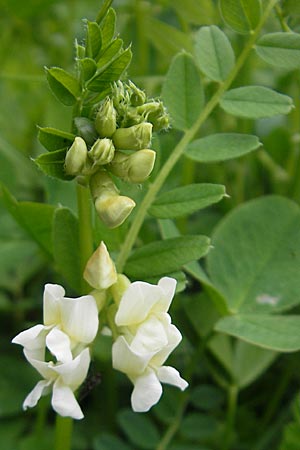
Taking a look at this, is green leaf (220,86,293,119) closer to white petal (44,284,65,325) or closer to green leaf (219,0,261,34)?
green leaf (219,0,261,34)

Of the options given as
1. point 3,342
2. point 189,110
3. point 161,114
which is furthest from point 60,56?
point 161,114

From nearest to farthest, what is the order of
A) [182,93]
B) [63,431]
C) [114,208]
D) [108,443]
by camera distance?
[114,208] < [63,431] < [182,93] < [108,443]

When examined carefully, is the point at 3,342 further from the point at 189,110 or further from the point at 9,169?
the point at 189,110

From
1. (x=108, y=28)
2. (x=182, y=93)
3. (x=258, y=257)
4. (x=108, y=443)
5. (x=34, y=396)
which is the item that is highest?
(x=108, y=28)

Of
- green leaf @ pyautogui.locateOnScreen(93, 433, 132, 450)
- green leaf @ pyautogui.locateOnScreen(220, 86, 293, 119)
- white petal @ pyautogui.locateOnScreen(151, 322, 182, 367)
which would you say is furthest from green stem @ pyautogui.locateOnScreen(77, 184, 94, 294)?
green leaf @ pyautogui.locateOnScreen(93, 433, 132, 450)

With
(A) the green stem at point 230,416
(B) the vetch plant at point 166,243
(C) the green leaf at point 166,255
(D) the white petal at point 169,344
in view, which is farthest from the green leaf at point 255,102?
(A) the green stem at point 230,416

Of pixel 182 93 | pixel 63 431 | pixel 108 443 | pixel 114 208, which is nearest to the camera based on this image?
pixel 114 208

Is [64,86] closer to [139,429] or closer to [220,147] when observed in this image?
[220,147]

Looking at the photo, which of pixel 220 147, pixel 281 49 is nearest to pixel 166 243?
pixel 220 147
